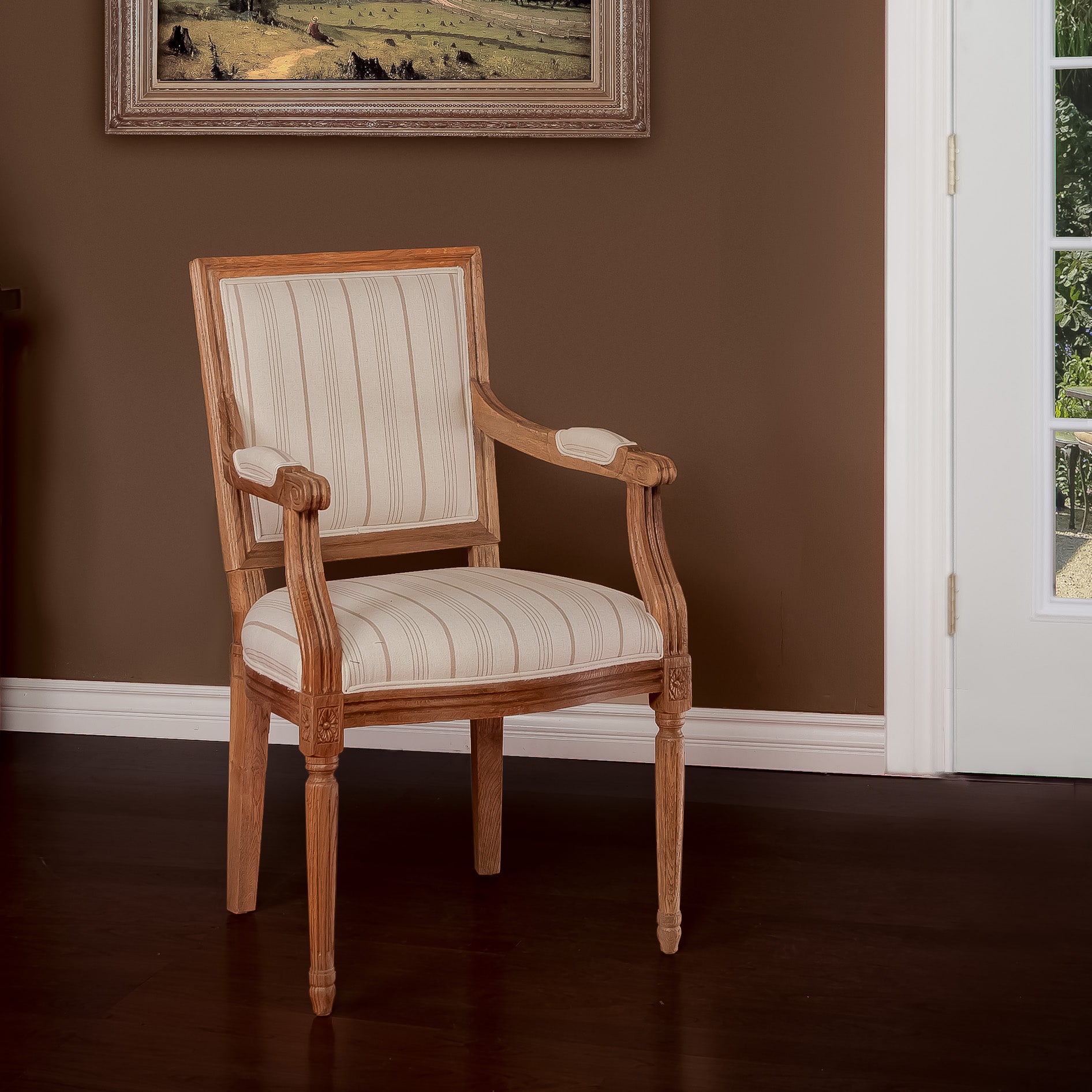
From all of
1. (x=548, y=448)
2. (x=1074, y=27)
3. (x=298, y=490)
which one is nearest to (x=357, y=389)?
(x=548, y=448)

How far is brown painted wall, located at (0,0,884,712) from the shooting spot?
2.64 meters

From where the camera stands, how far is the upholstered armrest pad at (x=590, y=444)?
74.6 inches

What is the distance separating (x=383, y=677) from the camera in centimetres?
168

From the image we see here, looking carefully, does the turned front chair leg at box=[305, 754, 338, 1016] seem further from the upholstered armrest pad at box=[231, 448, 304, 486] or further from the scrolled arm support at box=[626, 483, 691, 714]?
the scrolled arm support at box=[626, 483, 691, 714]

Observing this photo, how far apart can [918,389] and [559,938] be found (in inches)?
52.9

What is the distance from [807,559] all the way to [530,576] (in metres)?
0.90

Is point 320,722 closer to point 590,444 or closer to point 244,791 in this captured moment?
point 244,791

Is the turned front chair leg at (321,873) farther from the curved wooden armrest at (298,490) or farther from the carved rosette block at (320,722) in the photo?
the curved wooden armrest at (298,490)

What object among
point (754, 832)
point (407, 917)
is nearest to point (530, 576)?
point (407, 917)

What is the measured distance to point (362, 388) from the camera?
6.79 ft

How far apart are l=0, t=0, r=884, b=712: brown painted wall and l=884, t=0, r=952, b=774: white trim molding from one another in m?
0.04

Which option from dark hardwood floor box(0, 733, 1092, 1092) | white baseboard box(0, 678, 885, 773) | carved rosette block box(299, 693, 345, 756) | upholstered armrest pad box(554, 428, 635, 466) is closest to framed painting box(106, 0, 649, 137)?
upholstered armrest pad box(554, 428, 635, 466)

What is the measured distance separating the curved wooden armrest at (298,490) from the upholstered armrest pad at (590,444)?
0.42 metres

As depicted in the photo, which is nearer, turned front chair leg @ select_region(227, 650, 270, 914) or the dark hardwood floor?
the dark hardwood floor
